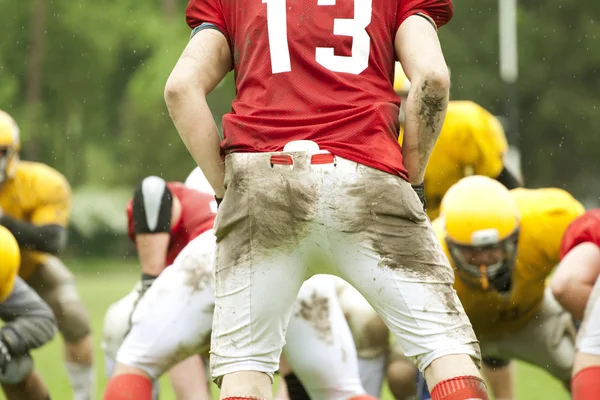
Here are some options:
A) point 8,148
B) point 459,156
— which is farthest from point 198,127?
point 8,148

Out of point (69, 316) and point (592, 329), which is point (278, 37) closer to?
point (592, 329)

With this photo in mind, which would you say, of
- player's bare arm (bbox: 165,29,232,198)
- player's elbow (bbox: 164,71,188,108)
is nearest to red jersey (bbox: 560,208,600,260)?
player's bare arm (bbox: 165,29,232,198)

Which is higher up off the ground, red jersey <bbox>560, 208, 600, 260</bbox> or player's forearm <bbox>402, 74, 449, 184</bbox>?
player's forearm <bbox>402, 74, 449, 184</bbox>

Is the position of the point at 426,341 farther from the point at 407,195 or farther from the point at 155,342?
the point at 155,342

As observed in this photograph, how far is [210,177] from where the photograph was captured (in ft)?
11.2

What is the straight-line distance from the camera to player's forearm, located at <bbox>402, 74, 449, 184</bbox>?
10.5 feet

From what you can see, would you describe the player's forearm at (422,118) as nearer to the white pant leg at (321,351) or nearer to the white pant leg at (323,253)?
the white pant leg at (323,253)

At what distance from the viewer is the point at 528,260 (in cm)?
533

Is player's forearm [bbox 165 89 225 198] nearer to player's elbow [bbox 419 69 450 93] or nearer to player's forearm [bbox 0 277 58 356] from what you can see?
player's elbow [bbox 419 69 450 93]

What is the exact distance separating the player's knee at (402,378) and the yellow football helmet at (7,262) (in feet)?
6.06

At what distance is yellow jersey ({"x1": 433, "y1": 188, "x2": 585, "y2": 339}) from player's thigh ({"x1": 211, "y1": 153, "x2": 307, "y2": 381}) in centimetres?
205

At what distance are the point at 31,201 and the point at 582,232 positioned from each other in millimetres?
3600

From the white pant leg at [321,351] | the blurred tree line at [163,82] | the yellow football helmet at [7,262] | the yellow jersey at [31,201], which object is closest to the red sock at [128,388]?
the white pant leg at [321,351]

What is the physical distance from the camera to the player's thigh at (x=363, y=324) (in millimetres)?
5242
